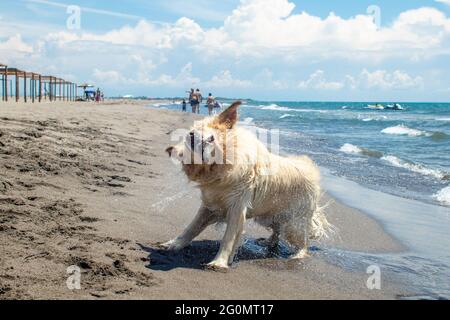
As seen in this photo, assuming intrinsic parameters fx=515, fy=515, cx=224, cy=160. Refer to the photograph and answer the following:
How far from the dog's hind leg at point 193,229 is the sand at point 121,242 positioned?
15 centimetres

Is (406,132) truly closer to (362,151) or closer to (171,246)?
(362,151)

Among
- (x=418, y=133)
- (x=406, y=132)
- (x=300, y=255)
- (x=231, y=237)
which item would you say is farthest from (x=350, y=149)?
(x=231, y=237)

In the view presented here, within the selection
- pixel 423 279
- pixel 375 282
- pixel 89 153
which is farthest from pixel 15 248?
pixel 89 153

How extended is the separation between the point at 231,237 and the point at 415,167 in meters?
12.4

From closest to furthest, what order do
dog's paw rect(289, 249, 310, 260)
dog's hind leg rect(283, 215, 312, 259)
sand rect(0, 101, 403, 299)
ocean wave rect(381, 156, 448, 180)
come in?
sand rect(0, 101, 403, 299)
dog's paw rect(289, 249, 310, 260)
dog's hind leg rect(283, 215, 312, 259)
ocean wave rect(381, 156, 448, 180)

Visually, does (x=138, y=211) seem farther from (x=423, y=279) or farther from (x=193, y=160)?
(x=423, y=279)

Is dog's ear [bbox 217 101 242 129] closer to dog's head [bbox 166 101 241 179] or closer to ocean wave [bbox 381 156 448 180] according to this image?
dog's head [bbox 166 101 241 179]

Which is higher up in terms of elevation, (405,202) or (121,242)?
(121,242)

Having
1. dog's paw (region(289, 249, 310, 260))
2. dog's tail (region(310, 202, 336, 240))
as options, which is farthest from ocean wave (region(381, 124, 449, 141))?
dog's paw (region(289, 249, 310, 260))

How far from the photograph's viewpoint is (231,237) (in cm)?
545

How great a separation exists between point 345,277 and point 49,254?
2990mm

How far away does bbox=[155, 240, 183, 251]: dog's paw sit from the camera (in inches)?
227

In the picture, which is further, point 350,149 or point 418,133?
point 418,133

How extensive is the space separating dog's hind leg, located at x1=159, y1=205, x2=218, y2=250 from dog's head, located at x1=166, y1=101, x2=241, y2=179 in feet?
2.78
